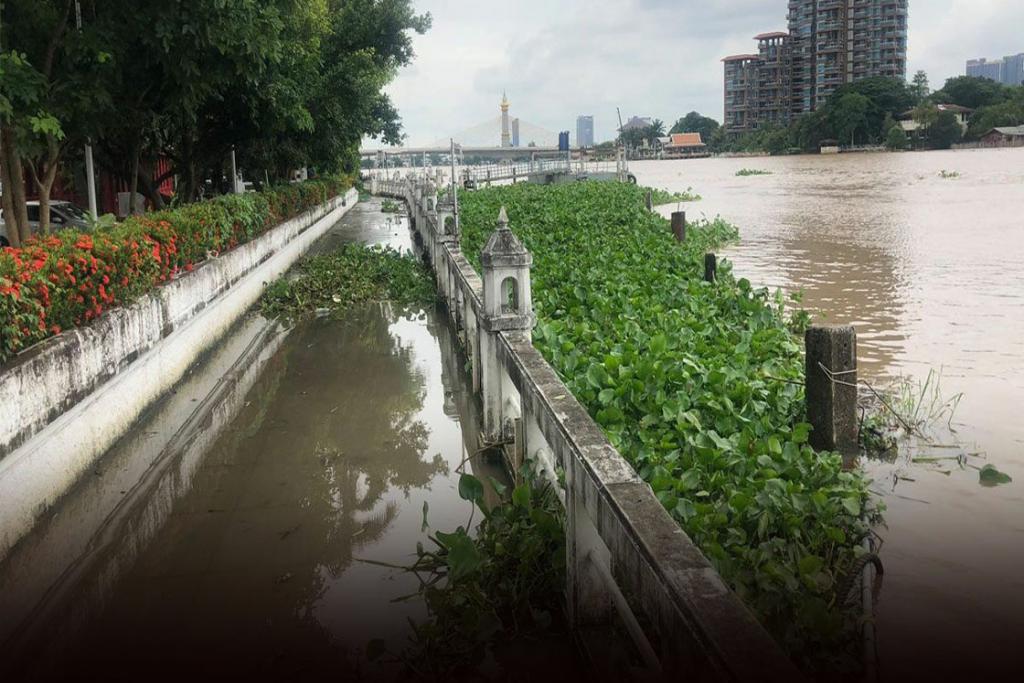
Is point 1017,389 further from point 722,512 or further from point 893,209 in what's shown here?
point 893,209

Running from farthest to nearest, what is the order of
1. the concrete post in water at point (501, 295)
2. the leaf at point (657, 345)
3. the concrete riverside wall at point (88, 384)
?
1. the leaf at point (657, 345)
2. the concrete post in water at point (501, 295)
3. the concrete riverside wall at point (88, 384)

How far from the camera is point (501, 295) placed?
6961 mm

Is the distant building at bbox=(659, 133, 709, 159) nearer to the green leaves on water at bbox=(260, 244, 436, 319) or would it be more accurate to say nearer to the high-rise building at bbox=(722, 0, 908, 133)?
the high-rise building at bbox=(722, 0, 908, 133)

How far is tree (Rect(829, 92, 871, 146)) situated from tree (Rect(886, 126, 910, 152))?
293 centimetres

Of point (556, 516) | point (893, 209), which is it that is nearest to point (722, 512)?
point (556, 516)

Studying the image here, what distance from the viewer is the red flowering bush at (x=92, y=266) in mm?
6578

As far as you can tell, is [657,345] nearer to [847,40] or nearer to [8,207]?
[8,207]

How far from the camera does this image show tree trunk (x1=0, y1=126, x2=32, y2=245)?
1132 centimetres

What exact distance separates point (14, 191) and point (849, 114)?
9804cm

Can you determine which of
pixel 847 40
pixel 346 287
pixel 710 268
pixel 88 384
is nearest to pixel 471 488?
pixel 88 384

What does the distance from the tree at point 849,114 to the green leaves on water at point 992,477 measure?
99313mm

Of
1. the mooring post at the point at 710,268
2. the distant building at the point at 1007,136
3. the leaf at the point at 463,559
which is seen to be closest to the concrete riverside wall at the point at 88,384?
the leaf at the point at 463,559

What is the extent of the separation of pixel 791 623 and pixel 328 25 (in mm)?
25740

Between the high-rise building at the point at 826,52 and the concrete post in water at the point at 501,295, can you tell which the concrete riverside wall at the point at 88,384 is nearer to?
the concrete post in water at the point at 501,295
